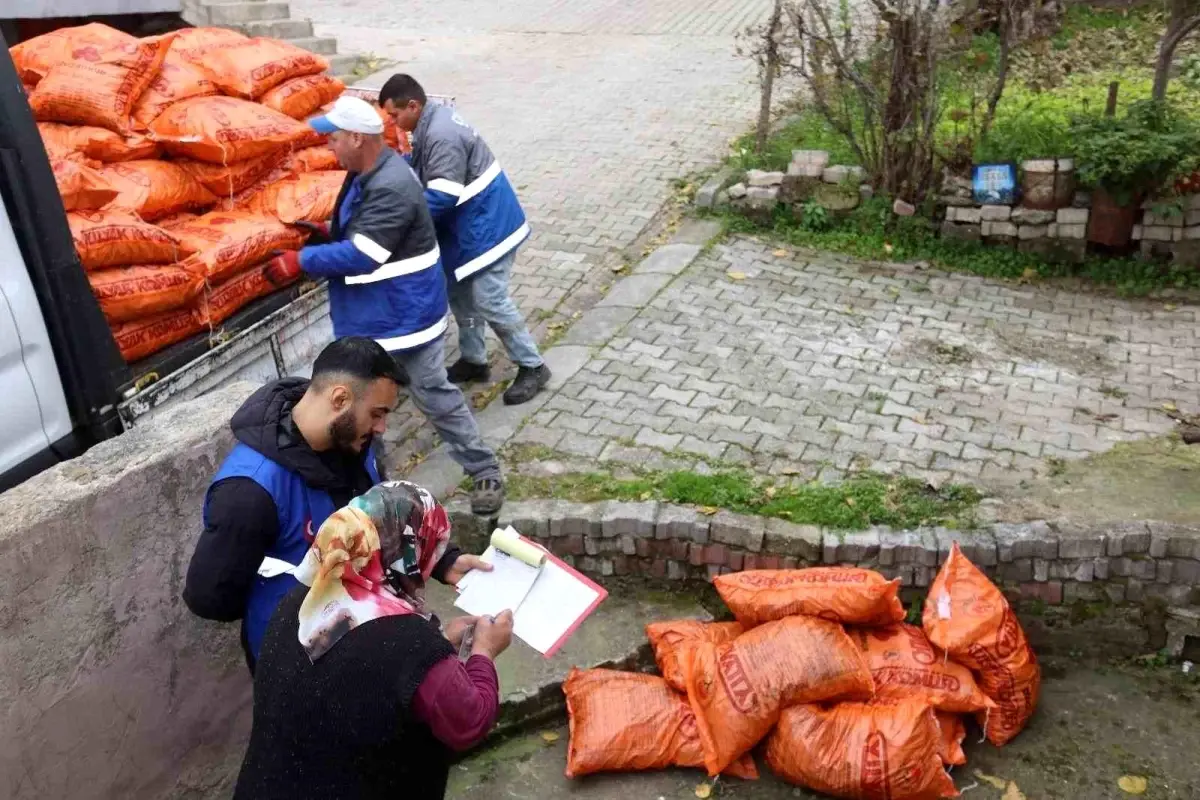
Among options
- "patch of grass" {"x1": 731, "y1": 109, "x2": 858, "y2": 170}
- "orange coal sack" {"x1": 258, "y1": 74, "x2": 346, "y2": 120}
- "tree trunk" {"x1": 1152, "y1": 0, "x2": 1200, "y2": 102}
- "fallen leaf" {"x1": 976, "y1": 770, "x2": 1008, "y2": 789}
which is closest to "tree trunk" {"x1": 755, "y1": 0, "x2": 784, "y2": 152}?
"patch of grass" {"x1": 731, "y1": 109, "x2": 858, "y2": 170}

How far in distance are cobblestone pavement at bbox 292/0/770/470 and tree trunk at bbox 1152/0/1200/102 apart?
3.41 m

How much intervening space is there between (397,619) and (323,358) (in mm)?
816

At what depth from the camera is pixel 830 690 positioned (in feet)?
11.7

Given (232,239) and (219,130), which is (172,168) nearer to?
(219,130)

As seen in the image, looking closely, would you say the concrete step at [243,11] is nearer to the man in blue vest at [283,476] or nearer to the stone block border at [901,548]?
the stone block border at [901,548]

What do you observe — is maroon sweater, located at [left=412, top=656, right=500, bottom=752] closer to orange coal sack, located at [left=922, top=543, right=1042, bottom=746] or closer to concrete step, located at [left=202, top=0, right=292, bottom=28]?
orange coal sack, located at [left=922, top=543, right=1042, bottom=746]

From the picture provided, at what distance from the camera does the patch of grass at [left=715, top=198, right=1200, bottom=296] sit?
6559mm

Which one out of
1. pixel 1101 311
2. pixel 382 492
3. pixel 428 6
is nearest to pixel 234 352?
pixel 382 492

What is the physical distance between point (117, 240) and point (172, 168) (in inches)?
→ 31.8

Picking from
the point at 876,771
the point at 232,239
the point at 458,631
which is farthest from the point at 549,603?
the point at 232,239

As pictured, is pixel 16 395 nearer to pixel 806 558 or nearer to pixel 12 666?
pixel 12 666

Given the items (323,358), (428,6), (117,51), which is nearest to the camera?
(323,358)

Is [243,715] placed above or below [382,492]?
below

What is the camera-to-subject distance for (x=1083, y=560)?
162 inches
